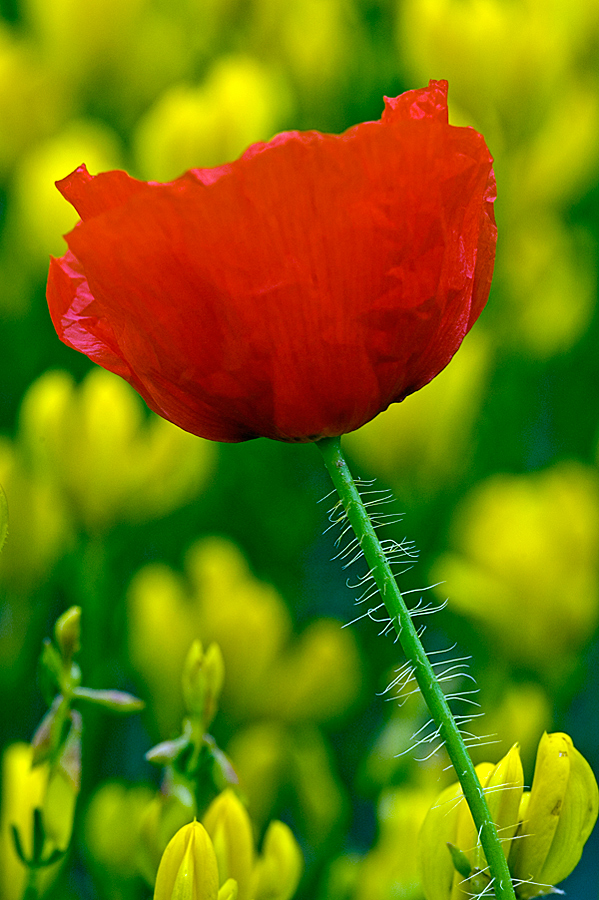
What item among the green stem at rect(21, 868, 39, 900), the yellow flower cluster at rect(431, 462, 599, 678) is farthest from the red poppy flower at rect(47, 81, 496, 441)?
the yellow flower cluster at rect(431, 462, 599, 678)

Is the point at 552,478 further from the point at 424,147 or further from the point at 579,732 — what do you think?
the point at 424,147

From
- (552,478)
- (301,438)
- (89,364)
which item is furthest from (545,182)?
(301,438)

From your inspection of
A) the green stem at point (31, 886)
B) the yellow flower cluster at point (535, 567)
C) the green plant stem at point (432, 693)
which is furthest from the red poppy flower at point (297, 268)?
the yellow flower cluster at point (535, 567)

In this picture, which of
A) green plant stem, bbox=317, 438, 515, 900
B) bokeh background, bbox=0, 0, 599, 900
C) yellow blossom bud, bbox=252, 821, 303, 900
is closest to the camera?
green plant stem, bbox=317, 438, 515, 900

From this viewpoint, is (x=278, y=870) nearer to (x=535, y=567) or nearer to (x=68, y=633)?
(x=68, y=633)

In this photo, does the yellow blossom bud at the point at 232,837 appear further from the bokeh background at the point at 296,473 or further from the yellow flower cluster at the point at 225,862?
the bokeh background at the point at 296,473

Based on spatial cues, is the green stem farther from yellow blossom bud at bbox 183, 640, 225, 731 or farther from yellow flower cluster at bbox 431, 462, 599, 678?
yellow flower cluster at bbox 431, 462, 599, 678
